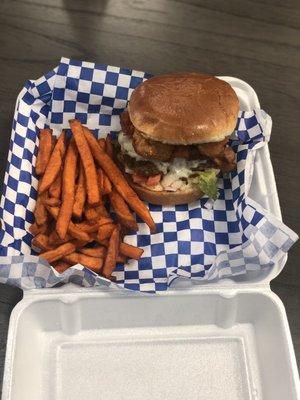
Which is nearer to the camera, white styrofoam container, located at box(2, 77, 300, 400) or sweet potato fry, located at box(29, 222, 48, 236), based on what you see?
white styrofoam container, located at box(2, 77, 300, 400)

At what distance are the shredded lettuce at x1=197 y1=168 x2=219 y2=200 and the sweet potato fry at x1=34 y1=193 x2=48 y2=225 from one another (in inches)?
25.2

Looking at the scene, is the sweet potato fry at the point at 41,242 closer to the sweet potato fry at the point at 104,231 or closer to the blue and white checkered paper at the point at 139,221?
the blue and white checkered paper at the point at 139,221

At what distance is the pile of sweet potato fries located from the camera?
195cm

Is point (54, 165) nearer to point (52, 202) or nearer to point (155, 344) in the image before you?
point (52, 202)

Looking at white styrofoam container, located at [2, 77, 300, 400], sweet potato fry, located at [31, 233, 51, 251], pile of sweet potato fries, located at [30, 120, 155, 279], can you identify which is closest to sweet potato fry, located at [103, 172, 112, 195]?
pile of sweet potato fries, located at [30, 120, 155, 279]

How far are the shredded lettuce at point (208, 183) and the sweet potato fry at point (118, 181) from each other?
0.82ft

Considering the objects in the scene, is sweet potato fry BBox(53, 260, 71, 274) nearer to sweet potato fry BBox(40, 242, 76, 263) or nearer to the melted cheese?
sweet potato fry BBox(40, 242, 76, 263)

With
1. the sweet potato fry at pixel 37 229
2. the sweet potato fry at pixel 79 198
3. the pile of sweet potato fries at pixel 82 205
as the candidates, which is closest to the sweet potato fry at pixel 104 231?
the pile of sweet potato fries at pixel 82 205

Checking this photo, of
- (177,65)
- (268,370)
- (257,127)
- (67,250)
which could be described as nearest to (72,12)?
(177,65)

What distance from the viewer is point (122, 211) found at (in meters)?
2.07

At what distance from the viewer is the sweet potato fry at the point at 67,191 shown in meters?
1.94

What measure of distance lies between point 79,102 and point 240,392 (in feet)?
4.64

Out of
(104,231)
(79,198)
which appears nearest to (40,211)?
(79,198)

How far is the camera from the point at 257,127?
2.21 m
